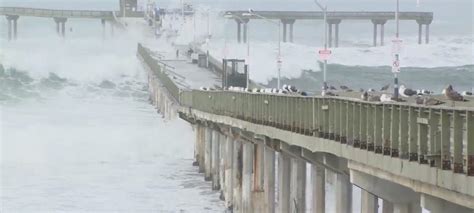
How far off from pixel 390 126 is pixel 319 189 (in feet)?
22.9

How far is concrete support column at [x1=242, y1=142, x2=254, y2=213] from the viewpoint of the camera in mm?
38125

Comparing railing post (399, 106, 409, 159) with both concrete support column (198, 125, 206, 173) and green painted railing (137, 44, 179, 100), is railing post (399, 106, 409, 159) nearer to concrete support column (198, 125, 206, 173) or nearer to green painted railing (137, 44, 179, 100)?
concrete support column (198, 125, 206, 173)

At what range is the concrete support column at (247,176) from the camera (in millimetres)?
38125

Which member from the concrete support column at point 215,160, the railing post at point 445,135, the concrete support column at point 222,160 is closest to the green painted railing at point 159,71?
the concrete support column at point 215,160

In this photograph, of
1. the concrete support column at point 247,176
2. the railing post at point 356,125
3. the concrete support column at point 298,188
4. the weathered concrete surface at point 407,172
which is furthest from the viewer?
the concrete support column at point 247,176

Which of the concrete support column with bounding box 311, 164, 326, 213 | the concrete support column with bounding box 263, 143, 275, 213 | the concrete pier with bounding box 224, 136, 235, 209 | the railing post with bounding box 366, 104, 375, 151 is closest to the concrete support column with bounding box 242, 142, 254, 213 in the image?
the concrete support column with bounding box 263, 143, 275, 213

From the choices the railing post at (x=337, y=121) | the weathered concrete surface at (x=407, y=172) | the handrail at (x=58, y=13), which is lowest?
the weathered concrete surface at (x=407, y=172)

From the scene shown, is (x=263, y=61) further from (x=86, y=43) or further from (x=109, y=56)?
(x=86, y=43)

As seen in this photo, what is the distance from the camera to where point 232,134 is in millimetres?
42594

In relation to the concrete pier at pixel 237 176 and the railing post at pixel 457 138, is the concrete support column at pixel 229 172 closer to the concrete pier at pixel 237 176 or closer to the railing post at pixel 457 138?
the concrete pier at pixel 237 176

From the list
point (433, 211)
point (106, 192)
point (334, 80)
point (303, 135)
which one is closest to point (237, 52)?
point (334, 80)

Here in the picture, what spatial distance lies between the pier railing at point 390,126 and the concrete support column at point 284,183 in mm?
818

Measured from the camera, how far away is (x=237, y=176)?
41.2 m

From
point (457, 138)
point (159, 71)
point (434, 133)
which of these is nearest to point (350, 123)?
point (434, 133)
